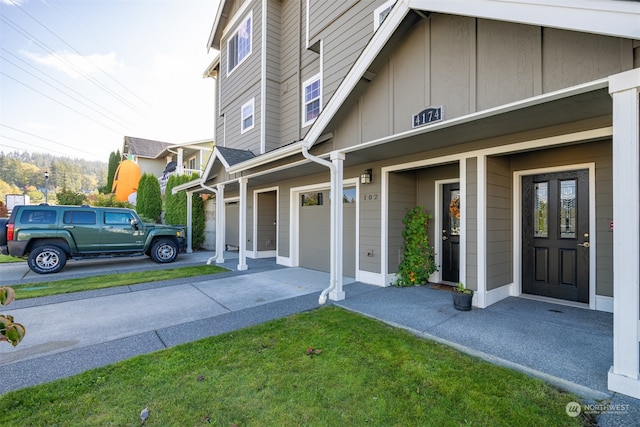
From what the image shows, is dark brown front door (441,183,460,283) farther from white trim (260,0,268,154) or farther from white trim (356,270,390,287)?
white trim (260,0,268,154)

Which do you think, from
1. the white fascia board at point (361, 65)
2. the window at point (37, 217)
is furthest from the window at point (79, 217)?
the white fascia board at point (361, 65)

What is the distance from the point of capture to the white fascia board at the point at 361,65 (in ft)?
12.9

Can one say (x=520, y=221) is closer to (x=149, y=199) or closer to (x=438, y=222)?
(x=438, y=222)

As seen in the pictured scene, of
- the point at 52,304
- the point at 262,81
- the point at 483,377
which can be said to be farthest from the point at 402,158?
the point at 52,304

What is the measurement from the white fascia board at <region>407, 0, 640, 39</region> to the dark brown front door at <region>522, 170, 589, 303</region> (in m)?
2.96

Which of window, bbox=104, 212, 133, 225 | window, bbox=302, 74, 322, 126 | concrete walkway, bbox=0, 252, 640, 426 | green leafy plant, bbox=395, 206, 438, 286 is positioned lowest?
concrete walkway, bbox=0, 252, 640, 426

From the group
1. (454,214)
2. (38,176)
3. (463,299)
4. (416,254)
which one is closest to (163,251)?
→ (416,254)

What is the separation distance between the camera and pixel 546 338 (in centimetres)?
345

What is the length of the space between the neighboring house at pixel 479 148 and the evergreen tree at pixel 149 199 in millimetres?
8526

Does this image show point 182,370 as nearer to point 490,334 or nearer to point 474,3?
point 490,334

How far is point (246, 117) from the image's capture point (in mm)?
10344

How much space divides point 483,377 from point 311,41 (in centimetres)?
797

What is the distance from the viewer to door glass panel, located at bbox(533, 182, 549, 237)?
500 centimetres

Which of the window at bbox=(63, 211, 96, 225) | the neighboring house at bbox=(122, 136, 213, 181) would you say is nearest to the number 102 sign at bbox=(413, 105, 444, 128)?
the window at bbox=(63, 211, 96, 225)
